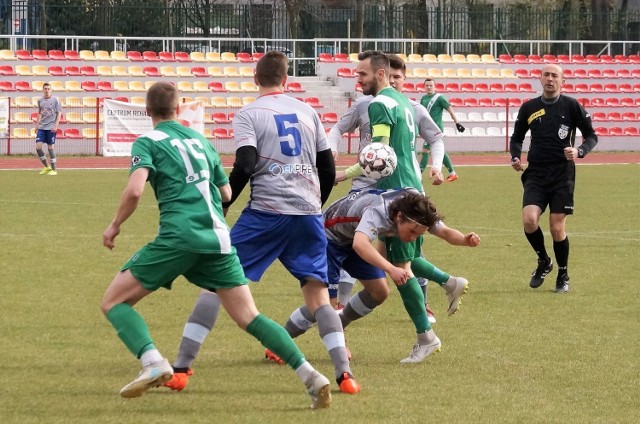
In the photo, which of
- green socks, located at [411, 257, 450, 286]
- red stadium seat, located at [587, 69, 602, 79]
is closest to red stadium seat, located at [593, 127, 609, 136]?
red stadium seat, located at [587, 69, 602, 79]

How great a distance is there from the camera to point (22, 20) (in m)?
40.6

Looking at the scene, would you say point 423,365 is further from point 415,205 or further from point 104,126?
point 104,126

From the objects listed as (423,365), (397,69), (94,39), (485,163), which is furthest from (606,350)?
(94,39)

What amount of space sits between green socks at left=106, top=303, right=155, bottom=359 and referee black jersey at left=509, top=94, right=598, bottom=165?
5964 millimetres

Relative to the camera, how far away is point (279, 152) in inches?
274

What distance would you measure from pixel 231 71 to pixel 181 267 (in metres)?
31.2

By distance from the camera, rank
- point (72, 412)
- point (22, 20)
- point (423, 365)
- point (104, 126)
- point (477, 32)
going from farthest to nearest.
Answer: point (477, 32) → point (22, 20) → point (104, 126) → point (423, 365) → point (72, 412)

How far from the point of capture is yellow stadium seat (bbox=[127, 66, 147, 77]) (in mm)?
35656

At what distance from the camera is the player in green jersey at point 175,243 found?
6180 millimetres

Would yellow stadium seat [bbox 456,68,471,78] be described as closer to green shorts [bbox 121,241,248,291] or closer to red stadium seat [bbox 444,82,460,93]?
red stadium seat [bbox 444,82,460,93]

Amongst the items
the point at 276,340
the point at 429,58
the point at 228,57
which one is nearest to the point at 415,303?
the point at 276,340

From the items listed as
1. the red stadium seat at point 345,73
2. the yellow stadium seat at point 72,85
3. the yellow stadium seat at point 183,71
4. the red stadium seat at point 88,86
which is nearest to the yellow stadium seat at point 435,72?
the red stadium seat at point 345,73

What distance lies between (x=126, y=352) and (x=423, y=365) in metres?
1.94

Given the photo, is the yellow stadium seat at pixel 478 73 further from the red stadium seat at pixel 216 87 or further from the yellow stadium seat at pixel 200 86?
the yellow stadium seat at pixel 200 86
